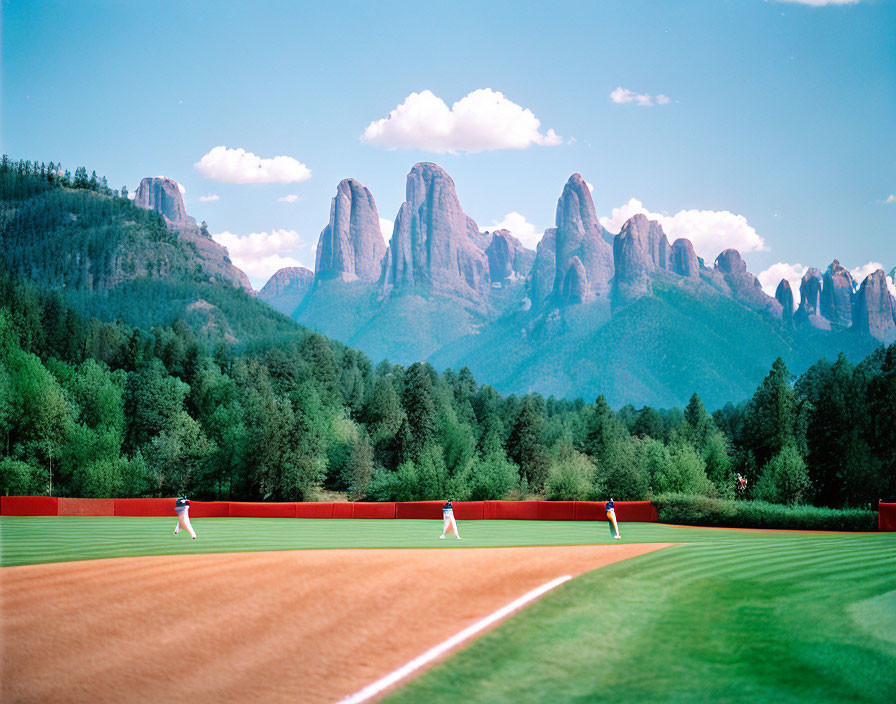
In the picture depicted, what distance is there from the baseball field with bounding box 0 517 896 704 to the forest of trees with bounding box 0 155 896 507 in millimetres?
46064

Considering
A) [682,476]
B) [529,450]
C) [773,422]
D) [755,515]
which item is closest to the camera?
[755,515]

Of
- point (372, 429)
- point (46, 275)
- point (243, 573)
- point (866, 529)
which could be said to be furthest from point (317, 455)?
point (46, 275)

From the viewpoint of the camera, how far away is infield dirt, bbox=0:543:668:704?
1216cm

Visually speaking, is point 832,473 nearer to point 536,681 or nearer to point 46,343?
point 536,681

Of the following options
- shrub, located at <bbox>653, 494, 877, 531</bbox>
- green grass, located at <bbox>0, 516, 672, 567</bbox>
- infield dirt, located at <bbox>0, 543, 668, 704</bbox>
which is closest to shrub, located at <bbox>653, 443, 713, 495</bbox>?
shrub, located at <bbox>653, 494, 877, 531</bbox>

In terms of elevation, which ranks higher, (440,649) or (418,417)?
(418,417)

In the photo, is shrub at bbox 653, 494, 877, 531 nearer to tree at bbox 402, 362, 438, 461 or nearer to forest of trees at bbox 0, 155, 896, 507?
forest of trees at bbox 0, 155, 896, 507

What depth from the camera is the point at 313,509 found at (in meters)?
53.0

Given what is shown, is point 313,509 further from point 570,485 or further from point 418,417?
point 418,417

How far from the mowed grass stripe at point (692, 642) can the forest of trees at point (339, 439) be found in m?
47.2

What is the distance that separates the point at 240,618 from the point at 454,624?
4488 millimetres

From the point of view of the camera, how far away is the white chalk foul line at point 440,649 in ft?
38.3

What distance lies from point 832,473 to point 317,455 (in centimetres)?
5244

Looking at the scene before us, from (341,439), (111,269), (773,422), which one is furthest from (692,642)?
(111,269)
